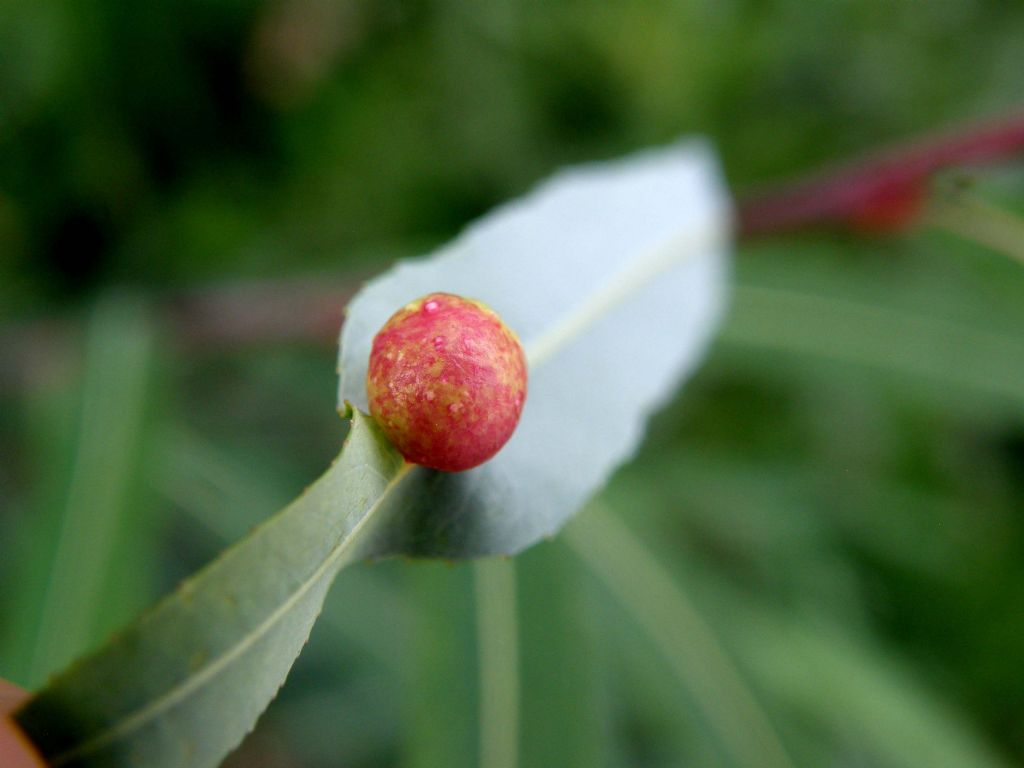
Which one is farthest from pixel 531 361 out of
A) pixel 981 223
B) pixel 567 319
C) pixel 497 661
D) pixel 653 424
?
pixel 653 424

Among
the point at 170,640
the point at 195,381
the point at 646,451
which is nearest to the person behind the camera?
the point at 170,640

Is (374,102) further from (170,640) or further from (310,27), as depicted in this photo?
(170,640)

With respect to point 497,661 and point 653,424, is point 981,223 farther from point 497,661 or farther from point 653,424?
point 653,424

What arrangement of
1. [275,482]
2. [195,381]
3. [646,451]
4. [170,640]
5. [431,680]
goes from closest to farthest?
[170,640], [431,680], [275,482], [195,381], [646,451]

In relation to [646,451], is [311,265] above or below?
above

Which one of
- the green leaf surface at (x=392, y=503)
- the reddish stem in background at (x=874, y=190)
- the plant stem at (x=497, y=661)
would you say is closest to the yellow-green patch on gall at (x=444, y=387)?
the green leaf surface at (x=392, y=503)

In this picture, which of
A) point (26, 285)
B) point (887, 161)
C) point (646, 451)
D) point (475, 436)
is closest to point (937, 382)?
point (887, 161)

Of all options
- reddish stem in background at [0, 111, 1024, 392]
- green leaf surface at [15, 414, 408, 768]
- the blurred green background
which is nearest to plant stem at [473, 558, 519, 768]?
the blurred green background

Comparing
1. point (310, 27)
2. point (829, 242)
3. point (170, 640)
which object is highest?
point (170, 640)
